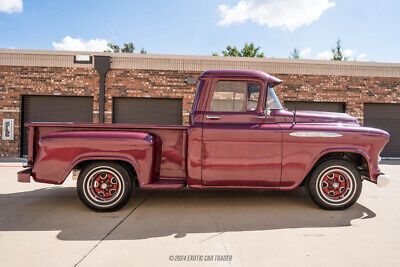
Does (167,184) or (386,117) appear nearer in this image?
(167,184)

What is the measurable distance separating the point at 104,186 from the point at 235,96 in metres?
2.24

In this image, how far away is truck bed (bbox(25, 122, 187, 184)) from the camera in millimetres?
3807

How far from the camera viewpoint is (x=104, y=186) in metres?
3.76

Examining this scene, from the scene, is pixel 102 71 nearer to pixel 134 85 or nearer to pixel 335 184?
pixel 134 85

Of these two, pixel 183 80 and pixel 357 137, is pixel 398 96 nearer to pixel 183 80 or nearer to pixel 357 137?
pixel 183 80

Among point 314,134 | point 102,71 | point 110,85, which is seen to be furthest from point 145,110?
point 314,134

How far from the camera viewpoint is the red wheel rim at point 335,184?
12.6 feet

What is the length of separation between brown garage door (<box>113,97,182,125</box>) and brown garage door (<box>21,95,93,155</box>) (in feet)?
3.83

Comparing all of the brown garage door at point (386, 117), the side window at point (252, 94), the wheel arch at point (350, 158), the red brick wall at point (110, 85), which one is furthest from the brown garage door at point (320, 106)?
the side window at point (252, 94)

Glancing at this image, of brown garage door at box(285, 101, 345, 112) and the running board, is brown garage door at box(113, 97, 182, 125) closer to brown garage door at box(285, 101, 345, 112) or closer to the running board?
brown garage door at box(285, 101, 345, 112)

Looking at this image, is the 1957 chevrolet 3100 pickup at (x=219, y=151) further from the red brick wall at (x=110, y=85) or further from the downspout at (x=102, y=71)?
the downspout at (x=102, y=71)

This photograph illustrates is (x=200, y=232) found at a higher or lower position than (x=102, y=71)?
lower

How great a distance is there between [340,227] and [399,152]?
11116 mm

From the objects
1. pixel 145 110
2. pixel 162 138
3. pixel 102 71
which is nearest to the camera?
pixel 162 138
